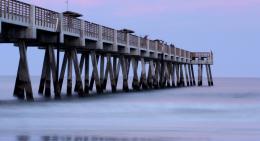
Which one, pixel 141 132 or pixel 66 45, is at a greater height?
pixel 66 45

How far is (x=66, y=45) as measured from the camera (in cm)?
3725

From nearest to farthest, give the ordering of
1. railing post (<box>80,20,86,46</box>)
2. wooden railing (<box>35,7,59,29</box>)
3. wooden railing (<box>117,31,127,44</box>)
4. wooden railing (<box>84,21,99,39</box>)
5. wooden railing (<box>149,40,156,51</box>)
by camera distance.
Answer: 1. wooden railing (<box>35,7,59,29</box>)
2. railing post (<box>80,20,86,46</box>)
3. wooden railing (<box>84,21,99,39</box>)
4. wooden railing (<box>117,31,127,44</box>)
5. wooden railing (<box>149,40,156,51</box>)

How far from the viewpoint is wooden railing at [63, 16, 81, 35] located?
34.5 meters

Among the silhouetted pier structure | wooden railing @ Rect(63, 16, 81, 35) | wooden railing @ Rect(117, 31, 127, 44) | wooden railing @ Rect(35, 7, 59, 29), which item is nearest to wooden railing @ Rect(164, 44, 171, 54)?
the silhouetted pier structure

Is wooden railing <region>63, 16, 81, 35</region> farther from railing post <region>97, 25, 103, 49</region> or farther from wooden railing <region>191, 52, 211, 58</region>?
wooden railing <region>191, 52, 211, 58</region>

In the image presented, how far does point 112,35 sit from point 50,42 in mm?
12055

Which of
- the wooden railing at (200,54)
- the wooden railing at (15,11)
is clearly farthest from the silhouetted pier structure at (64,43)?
the wooden railing at (200,54)

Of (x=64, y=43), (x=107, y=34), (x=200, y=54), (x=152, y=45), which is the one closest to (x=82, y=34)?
(x=64, y=43)

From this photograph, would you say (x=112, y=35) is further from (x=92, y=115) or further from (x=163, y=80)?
(x=163, y=80)

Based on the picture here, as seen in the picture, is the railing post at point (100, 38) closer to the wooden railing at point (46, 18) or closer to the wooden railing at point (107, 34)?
the wooden railing at point (107, 34)

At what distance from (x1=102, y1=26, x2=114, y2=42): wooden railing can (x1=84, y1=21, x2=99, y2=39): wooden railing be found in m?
1.24

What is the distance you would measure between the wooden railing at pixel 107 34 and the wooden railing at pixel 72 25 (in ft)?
18.3

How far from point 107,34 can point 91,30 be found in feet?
12.8

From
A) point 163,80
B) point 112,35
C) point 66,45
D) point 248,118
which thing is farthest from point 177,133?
point 163,80
